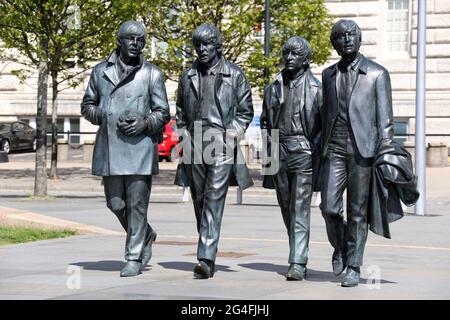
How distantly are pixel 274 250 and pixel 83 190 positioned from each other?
16114 millimetres

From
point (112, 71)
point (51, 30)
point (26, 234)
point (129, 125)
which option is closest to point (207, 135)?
point (129, 125)

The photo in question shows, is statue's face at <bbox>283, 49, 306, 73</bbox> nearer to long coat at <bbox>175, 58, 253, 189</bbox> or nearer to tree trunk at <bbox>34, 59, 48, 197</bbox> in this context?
long coat at <bbox>175, 58, 253, 189</bbox>

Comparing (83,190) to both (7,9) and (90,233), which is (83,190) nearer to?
(7,9)

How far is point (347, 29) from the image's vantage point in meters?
10.5

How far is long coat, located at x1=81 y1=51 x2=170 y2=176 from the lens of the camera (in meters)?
11.1

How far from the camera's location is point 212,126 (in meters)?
11.2

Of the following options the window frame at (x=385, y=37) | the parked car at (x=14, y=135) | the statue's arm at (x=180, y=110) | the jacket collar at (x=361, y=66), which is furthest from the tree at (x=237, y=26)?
the jacket collar at (x=361, y=66)

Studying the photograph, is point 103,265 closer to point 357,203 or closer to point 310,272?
point 310,272

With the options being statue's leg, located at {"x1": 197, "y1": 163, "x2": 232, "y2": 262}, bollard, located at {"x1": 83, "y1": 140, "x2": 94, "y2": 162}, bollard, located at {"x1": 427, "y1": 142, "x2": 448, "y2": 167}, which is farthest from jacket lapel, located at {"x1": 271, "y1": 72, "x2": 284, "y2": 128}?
bollard, located at {"x1": 83, "y1": 140, "x2": 94, "y2": 162}

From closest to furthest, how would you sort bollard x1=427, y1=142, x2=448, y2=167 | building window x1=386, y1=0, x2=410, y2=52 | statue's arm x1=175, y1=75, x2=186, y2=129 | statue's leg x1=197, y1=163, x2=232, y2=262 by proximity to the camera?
statue's leg x1=197, y1=163, x2=232, y2=262
statue's arm x1=175, y1=75, x2=186, y2=129
bollard x1=427, y1=142, x2=448, y2=167
building window x1=386, y1=0, x2=410, y2=52

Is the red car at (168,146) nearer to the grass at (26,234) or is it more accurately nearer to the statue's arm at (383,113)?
the grass at (26,234)

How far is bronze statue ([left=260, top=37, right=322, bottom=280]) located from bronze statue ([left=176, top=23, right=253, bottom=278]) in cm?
31

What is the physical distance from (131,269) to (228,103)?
1.69 metres

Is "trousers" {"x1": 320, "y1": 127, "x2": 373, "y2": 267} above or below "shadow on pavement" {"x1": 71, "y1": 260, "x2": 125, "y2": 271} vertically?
above
